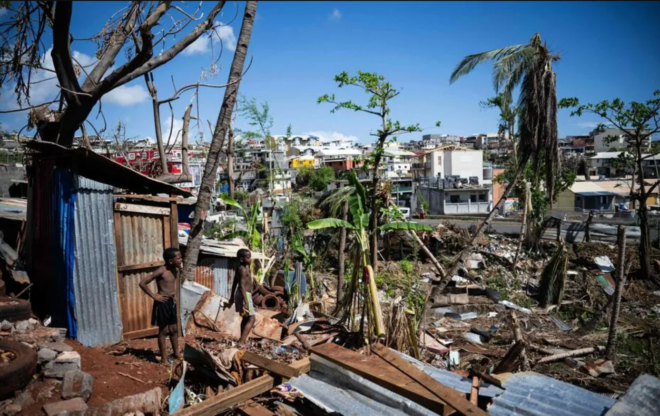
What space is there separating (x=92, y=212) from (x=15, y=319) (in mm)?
1536

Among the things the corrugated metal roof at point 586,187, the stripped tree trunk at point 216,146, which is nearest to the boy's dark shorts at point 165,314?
the stripped tree trunk at point 216,146

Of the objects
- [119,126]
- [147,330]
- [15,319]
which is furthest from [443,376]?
[119,126]

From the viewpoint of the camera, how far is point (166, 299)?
5.38 metres

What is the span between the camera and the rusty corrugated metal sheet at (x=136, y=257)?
6035 mm

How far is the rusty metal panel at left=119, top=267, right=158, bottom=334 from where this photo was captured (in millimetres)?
6035

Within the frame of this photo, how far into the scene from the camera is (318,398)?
415cm

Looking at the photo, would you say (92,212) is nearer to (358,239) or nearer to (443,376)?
(358,239)

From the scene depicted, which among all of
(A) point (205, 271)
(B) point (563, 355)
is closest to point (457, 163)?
(B) point (563, 355)

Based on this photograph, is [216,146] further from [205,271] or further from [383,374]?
[383,374]

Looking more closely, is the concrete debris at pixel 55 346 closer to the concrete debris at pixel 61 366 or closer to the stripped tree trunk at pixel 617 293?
the concrete debris at pixel 61 366

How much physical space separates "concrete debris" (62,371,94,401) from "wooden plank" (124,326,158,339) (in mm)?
1660

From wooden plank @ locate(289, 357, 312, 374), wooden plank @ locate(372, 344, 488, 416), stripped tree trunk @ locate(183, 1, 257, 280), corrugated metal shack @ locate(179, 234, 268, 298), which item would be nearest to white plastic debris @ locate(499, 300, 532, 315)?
corrugated metal shack @ locate(179, 234, 268, 298)

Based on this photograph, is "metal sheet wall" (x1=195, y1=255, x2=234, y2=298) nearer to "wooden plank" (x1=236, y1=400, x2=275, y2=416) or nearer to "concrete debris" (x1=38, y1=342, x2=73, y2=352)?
"concrete debris" (x1=38, y1=342, x2=73, y2=352)

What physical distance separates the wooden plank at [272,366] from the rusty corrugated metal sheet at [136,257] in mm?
2091
